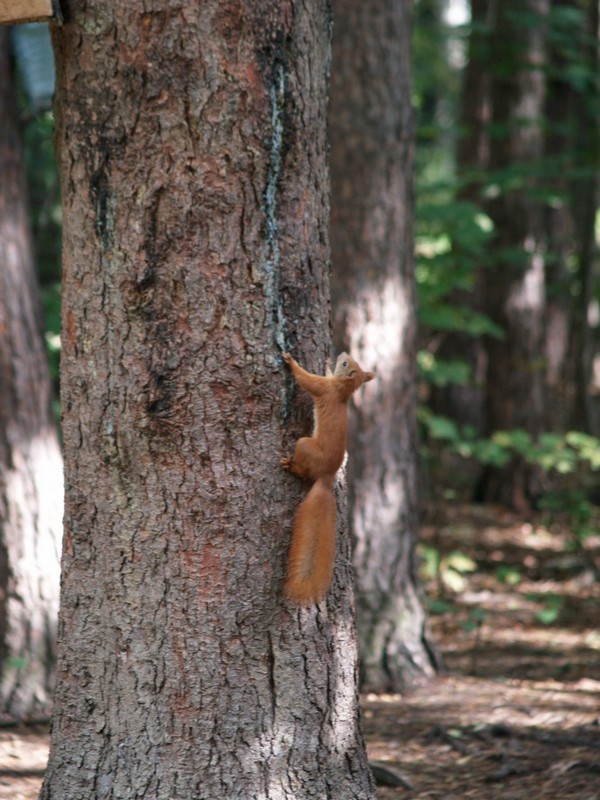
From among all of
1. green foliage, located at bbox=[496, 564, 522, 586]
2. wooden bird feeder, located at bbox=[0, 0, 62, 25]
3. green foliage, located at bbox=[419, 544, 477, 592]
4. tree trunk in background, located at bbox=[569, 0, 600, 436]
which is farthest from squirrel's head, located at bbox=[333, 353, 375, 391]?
tree trunk in background, located at bbox=[569, 0, 600, 436]

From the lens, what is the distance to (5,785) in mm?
3875

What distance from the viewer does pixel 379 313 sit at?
552 centimetres

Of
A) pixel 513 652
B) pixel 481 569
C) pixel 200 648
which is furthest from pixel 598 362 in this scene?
pixel 200 648

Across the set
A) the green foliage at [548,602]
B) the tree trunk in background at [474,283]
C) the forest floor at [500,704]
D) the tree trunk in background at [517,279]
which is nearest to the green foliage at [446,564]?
the forest floor at [500,704]

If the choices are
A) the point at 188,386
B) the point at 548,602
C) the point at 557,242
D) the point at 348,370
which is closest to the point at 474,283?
the point at 557,242

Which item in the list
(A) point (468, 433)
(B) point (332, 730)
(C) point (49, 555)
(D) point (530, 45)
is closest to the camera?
(B) point (332, 730)

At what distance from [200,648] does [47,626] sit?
7.96ft

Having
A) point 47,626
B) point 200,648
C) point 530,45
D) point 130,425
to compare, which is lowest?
point 47,626

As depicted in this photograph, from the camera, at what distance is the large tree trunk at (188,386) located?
2.76 meters

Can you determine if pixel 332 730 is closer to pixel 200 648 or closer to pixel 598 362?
pixel 200 648

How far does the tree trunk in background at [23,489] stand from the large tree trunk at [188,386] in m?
2.00

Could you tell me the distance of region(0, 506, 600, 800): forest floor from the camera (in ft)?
13.2

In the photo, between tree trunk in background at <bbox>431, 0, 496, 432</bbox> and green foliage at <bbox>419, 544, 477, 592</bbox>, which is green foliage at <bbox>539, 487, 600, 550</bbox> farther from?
tree trunk in background at <bbox>431, 0, 496, 432</bbox>

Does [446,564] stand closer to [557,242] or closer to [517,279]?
[517,279]
